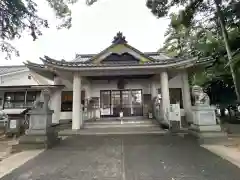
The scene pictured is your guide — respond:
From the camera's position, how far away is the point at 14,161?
4.64 metres

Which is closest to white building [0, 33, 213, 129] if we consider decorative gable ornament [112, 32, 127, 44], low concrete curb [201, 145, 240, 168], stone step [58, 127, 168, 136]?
decorative gable ornament [112, 32, 127, 44]

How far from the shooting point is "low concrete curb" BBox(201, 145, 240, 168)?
429 cm

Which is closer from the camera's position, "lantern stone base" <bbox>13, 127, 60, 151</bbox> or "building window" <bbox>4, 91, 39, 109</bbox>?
"lantern stone base" <bbox>13, 127, 60, 151</bbox>

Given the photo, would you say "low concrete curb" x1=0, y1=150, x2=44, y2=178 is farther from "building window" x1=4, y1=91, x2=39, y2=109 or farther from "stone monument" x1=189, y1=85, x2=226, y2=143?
"building window" x1=4, y1=91, x2=39, y2=109

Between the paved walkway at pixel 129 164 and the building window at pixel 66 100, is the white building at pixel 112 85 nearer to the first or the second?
the building window at pixel 66 100

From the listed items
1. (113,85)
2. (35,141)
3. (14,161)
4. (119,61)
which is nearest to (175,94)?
(113,85)

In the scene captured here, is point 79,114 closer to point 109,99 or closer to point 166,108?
point 109,99

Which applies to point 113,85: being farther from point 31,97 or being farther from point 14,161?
point 14,161

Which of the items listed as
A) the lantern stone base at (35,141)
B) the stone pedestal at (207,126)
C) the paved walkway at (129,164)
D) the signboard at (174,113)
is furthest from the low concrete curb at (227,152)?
the lantern stone base at (35,141)

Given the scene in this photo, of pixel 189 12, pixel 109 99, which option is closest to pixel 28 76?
pixel 109 99

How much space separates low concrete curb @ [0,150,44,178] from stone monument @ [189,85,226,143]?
576 cm

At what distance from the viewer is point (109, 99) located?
12797 millimetres

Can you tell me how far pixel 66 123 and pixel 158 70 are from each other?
23.2ft

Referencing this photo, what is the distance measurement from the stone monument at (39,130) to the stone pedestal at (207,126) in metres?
5.57
